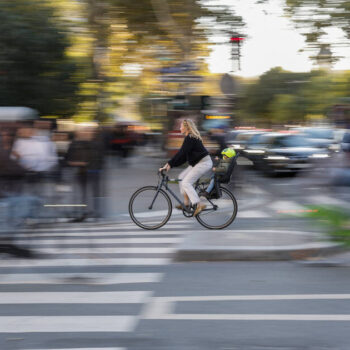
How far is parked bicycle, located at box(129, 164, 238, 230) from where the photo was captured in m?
10.2

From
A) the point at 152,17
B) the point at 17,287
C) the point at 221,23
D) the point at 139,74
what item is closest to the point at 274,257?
the point at 17,287

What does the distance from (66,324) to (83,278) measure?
1.60 m

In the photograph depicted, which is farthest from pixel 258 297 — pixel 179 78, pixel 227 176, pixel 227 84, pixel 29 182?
pixel 227 84

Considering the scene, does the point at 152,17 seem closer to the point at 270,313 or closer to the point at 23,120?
the point at 23,120

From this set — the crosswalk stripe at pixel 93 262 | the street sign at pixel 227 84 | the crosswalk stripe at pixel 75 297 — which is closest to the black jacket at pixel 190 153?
the crosswalk stripe at pixel 93 262

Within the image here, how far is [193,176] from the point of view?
999 cm

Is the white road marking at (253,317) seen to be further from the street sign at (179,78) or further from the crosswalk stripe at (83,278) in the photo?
the street sign at (179,78)

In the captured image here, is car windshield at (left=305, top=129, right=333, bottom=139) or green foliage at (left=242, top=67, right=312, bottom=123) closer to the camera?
car windshield at (left=305, top=129, right=333, bottom=139)

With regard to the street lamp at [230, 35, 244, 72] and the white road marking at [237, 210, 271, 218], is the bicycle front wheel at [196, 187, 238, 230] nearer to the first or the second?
the white road marking at [237, 210, 271, 218]

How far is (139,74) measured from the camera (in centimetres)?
3086

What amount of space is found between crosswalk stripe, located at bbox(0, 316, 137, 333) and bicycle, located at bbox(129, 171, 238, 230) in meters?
4.98

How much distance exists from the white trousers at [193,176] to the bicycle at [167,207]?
0.18 m

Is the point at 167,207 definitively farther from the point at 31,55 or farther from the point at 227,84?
the point at 31,55

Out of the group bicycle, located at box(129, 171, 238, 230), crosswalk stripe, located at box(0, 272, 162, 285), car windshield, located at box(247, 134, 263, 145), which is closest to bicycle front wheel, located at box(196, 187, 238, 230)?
bicycle, located at box(129, 171, 238, 230)
